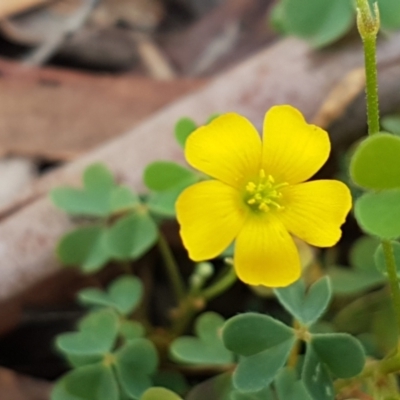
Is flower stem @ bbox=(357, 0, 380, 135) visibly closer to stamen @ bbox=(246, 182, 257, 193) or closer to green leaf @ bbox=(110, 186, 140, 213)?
stamen @ bbox=(246, 182, 257, 193)

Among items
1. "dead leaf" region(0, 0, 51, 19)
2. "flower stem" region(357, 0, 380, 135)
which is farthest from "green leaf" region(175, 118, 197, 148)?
"dead leaf" region(0, 0, 51, 19)

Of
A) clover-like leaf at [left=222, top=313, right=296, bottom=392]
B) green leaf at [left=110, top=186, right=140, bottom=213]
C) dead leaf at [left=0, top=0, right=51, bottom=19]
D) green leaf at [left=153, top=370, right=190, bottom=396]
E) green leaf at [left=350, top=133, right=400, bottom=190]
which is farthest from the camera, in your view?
dead leaf at [left=0, top=0, right=51, bottom=19]

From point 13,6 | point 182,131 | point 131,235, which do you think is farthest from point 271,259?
point 13,6

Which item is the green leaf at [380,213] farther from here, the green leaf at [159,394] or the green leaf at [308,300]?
the green leaf at [159,394]

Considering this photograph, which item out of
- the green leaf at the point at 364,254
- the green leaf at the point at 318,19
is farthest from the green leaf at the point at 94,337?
the green leaf at the point at 318,19

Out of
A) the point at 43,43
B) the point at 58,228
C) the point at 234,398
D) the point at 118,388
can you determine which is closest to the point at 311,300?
the point at 234,398

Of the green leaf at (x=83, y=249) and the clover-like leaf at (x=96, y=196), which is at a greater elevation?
the clover-like leaf at (x=96, y=196)
